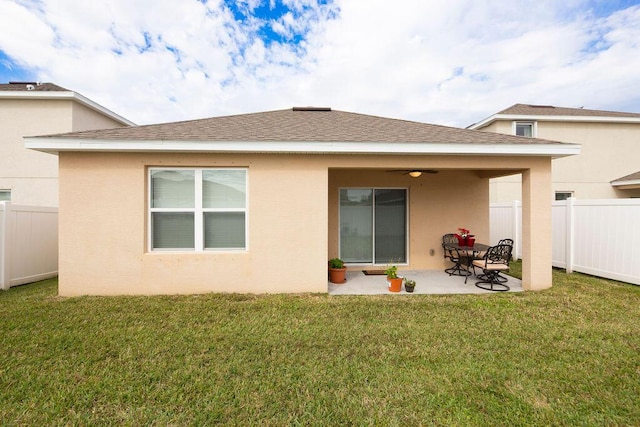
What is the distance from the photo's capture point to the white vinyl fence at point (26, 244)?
608 cm

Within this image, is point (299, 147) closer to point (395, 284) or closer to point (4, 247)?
point (395, 284)

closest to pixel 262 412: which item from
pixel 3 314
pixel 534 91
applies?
pixel 3 314

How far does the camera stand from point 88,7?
828 cm

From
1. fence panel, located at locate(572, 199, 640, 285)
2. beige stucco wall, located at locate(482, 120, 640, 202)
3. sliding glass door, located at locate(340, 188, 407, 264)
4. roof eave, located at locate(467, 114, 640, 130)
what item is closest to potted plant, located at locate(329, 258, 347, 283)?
sliding glass door, located at locate(340, 188, 407, 264)

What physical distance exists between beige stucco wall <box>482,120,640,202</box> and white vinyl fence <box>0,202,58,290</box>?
1681 centimetres

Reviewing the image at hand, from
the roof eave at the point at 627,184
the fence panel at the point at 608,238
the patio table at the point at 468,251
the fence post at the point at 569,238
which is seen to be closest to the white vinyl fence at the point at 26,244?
the patio table at the point at 468,251

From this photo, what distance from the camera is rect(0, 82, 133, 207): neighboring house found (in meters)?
10.5

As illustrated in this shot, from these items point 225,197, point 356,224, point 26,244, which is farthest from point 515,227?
point 26,244

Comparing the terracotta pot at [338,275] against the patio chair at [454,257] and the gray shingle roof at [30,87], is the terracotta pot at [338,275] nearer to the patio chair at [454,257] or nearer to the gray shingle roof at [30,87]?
the patio chair at [454,257]

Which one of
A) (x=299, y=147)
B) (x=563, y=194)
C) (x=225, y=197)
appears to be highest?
(x=299, y=147)

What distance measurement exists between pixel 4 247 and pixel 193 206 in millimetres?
4423

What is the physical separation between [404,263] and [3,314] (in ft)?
27.2

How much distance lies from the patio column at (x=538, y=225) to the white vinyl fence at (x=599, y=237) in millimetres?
2109

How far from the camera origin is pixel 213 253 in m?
5.65
